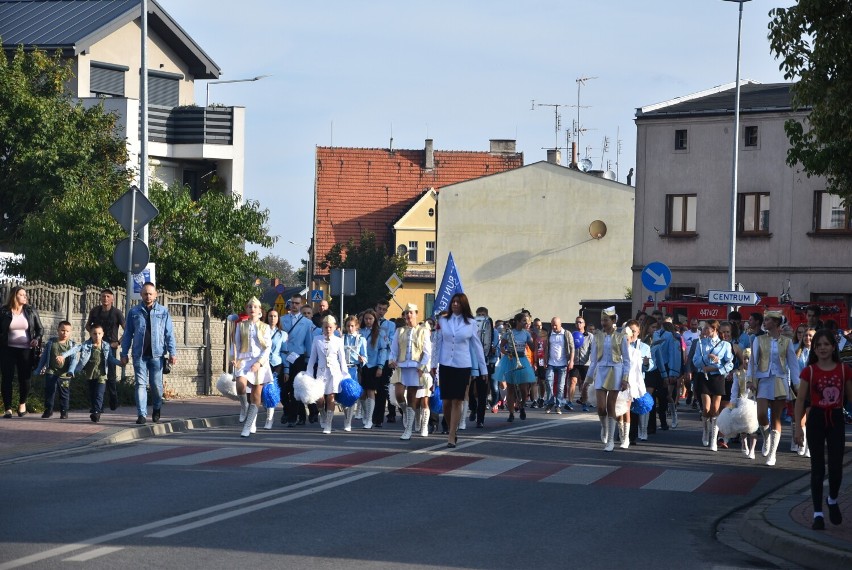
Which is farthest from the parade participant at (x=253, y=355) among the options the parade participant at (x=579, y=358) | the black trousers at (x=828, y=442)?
the parade participant at (x=579, y=358)

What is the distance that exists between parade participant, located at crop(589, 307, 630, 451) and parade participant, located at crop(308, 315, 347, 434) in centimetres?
341

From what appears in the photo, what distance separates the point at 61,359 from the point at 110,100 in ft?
70.0

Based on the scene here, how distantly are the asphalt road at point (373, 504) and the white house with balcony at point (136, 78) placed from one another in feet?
79.3

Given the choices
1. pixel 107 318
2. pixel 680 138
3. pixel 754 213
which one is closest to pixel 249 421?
pixel 107 318

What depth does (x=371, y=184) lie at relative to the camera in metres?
82.9

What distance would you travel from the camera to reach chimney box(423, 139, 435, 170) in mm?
83938

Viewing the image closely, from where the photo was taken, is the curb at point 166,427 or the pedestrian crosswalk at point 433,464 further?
the curb at point 166,427

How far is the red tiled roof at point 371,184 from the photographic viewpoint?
81188mm

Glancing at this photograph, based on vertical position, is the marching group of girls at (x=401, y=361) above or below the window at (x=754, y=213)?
below

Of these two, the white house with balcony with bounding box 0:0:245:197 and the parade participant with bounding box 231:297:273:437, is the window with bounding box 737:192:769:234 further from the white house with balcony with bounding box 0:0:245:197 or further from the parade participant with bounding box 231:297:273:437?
the parade participant with bounding box 231:297:273:437

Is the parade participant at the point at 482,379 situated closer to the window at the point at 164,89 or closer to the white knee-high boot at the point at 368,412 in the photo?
the white knee-high boot at the point at 368,412

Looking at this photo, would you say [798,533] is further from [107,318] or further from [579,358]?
[579,358]

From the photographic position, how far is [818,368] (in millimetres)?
11508

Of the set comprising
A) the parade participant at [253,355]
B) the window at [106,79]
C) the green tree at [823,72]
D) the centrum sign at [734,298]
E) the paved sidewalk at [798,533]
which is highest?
the window at [106,79]
